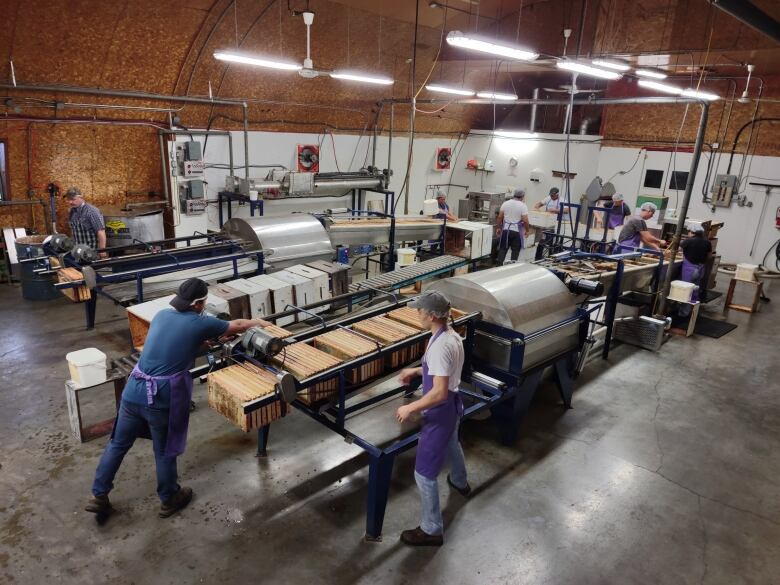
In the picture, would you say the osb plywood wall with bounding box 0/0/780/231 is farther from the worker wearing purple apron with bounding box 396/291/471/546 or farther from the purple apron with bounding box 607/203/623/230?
the worker wearing purple apron with bounding box 396/291/471/546

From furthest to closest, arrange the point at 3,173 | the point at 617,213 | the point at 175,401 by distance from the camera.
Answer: the point at 617,213 → the point at 3,173 → the point at 175,401

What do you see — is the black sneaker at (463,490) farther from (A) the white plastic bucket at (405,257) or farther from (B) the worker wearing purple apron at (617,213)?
(B) the worker wearing purple apron at (617,213)

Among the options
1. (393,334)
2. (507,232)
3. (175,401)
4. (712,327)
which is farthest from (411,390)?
(712,327)

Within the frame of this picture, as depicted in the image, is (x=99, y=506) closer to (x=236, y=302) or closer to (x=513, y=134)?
(x=236, y=302)

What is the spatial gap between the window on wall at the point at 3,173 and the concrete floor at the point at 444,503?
3820 mm

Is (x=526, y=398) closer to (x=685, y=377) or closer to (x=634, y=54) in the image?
(x=685, y=377)

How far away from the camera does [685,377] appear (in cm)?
632

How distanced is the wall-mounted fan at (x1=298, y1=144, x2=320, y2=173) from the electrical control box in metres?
8.92

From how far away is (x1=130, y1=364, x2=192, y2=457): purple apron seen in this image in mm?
3307

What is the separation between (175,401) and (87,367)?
4.44ft

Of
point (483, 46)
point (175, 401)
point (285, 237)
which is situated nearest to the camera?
point (175, 401)

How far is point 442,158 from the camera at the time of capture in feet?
48.5

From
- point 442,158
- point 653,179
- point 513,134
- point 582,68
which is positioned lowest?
point 653,179

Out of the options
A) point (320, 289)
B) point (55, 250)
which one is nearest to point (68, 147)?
point (55, 250)
